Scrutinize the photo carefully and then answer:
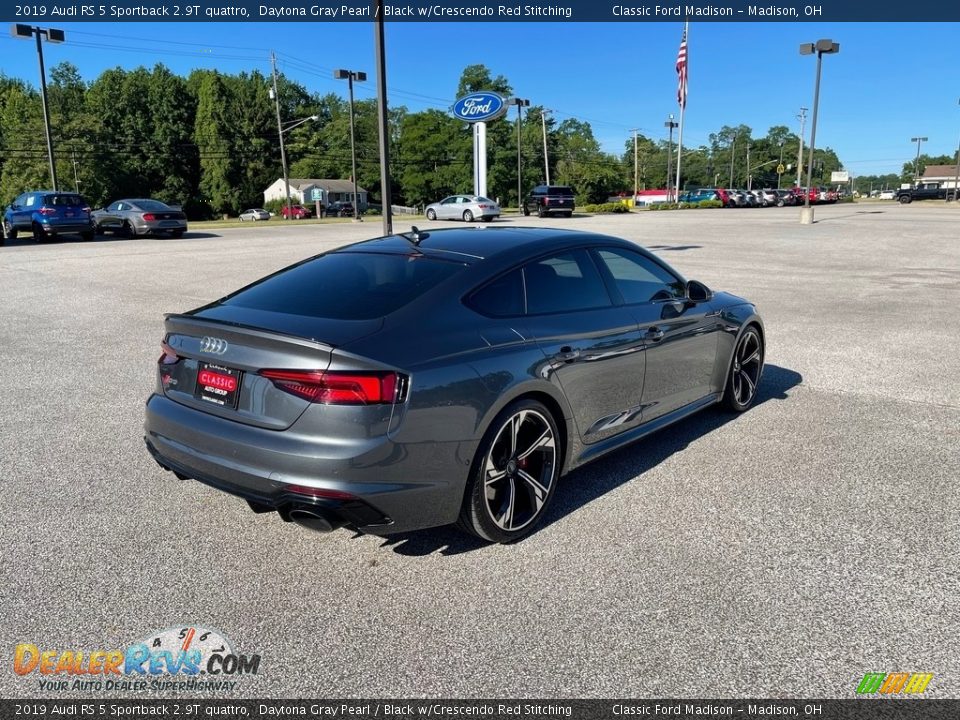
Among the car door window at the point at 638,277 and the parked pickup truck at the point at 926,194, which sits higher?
→ the parked pickup truck at the point at 926,194

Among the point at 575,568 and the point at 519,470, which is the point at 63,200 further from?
the point at 575,568

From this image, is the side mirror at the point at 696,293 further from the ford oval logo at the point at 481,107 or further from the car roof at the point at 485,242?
the ford oval logo at the point at 481,107

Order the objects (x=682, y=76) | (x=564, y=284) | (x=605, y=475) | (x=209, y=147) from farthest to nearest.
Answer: (x=209, y=147)
(x=682, y=76)
(x=605, y=475)
(x=564, y=284)

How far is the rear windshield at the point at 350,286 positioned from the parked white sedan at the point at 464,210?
3512cm

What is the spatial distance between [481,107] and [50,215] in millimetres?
19371

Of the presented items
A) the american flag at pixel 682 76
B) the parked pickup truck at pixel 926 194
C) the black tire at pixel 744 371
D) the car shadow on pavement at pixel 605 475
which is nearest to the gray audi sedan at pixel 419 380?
the car shadow on pavement at pixel 605 475

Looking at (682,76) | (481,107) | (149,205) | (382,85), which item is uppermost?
(682,76)

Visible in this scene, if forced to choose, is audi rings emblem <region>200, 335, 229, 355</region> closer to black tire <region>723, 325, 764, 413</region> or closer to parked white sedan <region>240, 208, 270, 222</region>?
black tire <region>723, 325, 764, 413</region>

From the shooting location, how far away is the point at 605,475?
4.62 metres

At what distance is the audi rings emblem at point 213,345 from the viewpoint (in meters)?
3.41

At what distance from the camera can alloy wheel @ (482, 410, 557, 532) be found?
3600mm

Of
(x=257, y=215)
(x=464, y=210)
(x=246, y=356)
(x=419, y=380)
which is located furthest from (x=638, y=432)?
(x=257, y=215)

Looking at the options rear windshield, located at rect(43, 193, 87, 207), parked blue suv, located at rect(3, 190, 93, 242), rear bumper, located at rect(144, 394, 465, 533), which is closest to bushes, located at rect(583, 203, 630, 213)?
rear windshield, located at rect(43, 193, 87, 207)

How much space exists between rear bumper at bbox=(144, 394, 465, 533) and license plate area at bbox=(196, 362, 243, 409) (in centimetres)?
9
